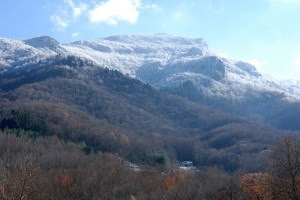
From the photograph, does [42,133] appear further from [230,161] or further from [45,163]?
[230,161]

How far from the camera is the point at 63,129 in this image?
166625mm

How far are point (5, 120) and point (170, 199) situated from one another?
83.1 metres

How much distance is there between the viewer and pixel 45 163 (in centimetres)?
12181

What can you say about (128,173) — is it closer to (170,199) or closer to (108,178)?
(108,178)

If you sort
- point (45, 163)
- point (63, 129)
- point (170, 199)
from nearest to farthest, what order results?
point (170, 199), point (45, 163), point (63, 129)

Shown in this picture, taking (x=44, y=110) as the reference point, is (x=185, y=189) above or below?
below

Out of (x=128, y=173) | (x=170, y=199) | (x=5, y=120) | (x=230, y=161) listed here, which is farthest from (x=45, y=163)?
(x=230, y=161)

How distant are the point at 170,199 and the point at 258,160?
95.3m

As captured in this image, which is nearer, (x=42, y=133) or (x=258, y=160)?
(x=42, y=133)

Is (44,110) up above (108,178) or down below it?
above

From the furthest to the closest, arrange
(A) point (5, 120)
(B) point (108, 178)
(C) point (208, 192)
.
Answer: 1. (A) point (5, 120)
2. (B) point (108, 178)
3. (C) point (208, 192)


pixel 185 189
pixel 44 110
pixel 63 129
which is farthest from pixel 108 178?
pixel 44 110

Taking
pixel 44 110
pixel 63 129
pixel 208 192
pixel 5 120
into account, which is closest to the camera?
pixel 208 192

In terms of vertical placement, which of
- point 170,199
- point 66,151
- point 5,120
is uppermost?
point 5,120
